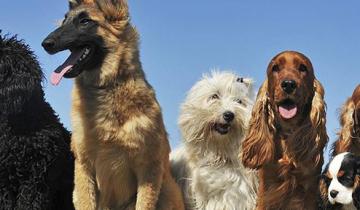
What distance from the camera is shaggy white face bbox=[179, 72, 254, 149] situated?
6.93 metres

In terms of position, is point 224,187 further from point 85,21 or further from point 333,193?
point 85,21

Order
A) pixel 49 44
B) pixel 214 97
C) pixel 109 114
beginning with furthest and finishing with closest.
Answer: pixel 214 97
pixel 109 114
pixel 49 44

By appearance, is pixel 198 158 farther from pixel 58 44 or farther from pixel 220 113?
pixel 58 44

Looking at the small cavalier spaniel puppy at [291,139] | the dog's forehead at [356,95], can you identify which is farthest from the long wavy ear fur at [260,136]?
the dog's forehead at [356,95]

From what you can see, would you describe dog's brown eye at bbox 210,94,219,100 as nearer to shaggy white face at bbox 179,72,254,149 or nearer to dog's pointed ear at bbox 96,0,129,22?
shaggy white face at bbox 179,72,254,149

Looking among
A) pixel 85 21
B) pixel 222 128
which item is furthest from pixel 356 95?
pixel 85 21

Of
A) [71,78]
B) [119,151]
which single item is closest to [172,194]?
[119,151]

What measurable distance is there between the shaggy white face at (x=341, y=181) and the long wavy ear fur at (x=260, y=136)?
60 centimetres

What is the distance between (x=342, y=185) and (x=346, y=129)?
41.2 inches

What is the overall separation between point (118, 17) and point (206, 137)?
5.19 ft

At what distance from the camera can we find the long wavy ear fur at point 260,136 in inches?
240

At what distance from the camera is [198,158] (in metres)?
7.11

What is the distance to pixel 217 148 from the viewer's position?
6.98 meters

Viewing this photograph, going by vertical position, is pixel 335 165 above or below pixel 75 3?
below
